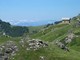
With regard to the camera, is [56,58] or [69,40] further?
[69,40]

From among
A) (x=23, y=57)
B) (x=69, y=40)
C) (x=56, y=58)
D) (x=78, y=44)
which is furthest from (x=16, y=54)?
(x=69, y=40)

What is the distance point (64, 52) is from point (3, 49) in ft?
55.8

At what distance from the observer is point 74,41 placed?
161 meters

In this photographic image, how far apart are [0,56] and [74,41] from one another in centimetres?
8707

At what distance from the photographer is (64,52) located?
82.1 m

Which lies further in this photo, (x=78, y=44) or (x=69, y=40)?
(x=69, y=40)

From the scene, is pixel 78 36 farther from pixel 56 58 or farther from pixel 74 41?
pixel 56 58

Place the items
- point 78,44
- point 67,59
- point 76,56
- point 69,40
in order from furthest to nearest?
point 69,40 → point 78,44 → point 76,56 → point 67,59

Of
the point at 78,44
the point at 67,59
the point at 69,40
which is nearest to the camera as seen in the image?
the point at 67,59

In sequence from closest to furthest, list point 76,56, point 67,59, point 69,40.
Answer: point 67,59
point 76,56
point 69,40

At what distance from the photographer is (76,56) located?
264ft

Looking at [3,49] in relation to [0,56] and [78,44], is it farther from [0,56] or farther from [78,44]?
[78,44]

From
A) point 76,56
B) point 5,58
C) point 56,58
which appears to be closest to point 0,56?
point 5,58

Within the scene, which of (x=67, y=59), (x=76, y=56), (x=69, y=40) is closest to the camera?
(x=67, y=59)
